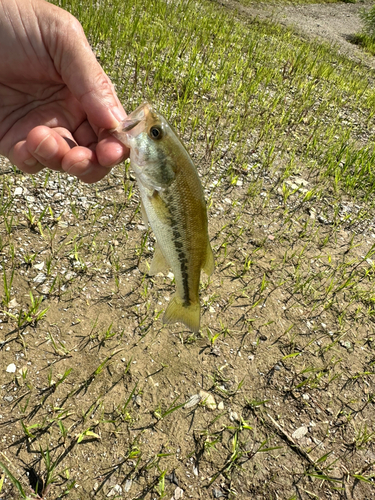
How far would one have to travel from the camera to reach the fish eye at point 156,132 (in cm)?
209

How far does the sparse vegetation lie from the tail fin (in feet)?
2.47

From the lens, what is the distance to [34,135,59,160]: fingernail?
2.39 metres

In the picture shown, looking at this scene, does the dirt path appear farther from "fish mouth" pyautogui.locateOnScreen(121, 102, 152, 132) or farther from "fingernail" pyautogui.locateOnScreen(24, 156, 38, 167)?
"fish mouth" pyautogui.locateOnScreen(121, 102, 152, 132)

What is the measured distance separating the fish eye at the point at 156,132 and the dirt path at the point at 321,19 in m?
15.5

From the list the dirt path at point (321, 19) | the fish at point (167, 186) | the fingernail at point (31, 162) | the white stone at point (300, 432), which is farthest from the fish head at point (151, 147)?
the dirt path at point (321, 19)

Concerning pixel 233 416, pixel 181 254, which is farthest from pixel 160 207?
pixel 233 416

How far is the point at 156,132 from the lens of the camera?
82.8 inches

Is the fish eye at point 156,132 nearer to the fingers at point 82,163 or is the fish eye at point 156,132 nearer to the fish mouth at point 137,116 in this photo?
the fish mouth at point 137,116

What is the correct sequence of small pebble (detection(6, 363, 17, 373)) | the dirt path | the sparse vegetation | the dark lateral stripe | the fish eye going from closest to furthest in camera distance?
the fish eye < the dark lateral stripe < the sparse vegetation < small pebble (detection(6, 363, 17, 373)) < the dirt path

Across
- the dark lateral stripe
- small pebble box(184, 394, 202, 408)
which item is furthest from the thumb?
small pebble box(184, 394, 202, 408)

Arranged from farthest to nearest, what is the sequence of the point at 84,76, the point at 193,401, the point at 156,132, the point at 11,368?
the point at 193,401
the point at 11,368
the point at 84,76
the point at 156,132

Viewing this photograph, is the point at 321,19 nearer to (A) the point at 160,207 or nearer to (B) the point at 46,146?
(B) the point at 46,146

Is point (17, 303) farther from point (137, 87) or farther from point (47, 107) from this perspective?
point (137, 87)

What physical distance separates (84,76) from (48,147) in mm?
603
